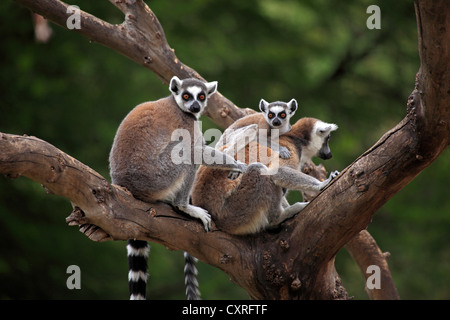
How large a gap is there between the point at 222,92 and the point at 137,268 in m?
5.55

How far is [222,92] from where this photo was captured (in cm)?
980

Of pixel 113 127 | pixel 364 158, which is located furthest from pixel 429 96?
pixel 113 127

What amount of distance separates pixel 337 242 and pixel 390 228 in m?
6.30

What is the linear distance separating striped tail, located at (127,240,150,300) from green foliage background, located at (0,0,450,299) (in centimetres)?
407

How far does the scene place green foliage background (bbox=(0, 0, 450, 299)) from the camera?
344 inches

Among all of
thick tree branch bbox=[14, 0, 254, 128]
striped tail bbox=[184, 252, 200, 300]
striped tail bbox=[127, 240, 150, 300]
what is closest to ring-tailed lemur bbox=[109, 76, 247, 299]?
striped tail bbox=[127, 240, 150, 300]

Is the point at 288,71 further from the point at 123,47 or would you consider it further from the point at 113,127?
the point at 123,47

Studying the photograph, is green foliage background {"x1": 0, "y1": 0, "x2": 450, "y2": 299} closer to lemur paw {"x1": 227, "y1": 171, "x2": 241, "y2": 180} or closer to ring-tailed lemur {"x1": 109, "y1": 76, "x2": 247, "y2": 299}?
ring-tailed lemur {"x1": 109, "y1": 76, "x2": 247, "y2": 299}

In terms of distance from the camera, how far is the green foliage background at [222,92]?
873 cm

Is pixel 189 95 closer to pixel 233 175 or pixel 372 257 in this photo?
pixel 233 175

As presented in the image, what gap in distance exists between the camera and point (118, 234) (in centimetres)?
426

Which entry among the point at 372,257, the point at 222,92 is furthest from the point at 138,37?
the point at 372,257

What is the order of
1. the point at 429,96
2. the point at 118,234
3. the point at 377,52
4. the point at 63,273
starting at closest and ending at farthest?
1. the point at 429,96
2. the point at 118,234
3. the point at 63,273
4. the point at 377,52

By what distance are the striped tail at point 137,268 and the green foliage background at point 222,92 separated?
4.07 m
